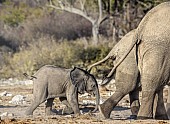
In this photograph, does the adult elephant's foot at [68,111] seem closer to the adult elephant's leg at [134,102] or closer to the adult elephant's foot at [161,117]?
the adult elephant's leg at [134,102]

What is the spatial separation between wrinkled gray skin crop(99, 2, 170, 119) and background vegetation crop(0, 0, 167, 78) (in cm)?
1157

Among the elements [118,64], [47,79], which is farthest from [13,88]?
[118,64]

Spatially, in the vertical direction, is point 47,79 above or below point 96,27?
below

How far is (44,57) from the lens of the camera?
79.2 ft

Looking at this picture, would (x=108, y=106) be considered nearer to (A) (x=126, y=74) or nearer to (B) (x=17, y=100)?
(A) (x=126, y=74)

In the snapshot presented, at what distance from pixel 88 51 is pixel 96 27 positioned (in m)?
5.74

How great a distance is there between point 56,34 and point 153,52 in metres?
29.2

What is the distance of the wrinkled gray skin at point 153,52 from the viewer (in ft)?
32.8

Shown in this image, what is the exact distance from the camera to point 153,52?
32.9 feet

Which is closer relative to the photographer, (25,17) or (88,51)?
(88,51)

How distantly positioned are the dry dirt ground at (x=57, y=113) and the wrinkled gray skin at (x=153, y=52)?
473 mm

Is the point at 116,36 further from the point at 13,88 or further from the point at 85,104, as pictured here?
the point at 85,104

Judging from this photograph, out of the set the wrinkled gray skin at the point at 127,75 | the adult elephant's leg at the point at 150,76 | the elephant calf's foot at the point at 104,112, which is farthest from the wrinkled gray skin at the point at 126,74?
the adult elephant's leg at the point at 150,76

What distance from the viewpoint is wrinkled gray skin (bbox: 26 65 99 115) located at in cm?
1188
